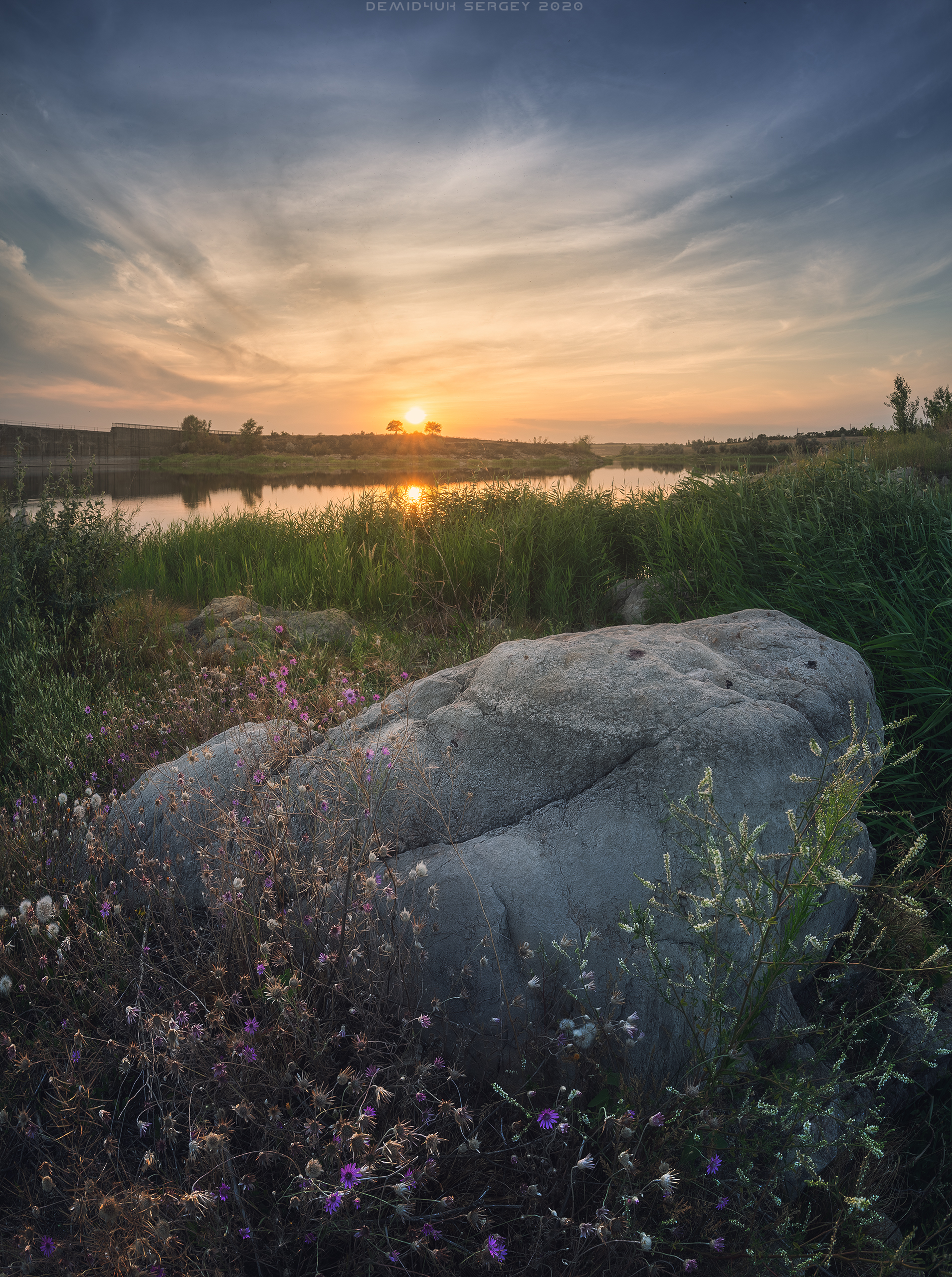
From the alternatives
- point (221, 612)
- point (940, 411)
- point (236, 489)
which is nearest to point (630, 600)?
point (221, 612)

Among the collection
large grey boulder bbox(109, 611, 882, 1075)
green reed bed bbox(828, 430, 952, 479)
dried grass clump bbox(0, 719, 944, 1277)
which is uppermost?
green reed bed bbox(828, 430, 952, 479)

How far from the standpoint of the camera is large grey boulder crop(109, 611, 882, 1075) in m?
2.14

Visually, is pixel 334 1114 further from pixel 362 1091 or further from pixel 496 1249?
pixel 496 1249

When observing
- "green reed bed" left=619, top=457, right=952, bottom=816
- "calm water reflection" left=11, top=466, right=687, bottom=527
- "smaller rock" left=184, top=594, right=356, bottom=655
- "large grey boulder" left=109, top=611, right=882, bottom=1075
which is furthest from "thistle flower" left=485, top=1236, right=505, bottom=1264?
"calm water reflection" left=11, top=466, right=687, bottom=527

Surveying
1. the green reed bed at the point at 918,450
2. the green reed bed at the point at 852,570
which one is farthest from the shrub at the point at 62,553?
the green reed bed at the point at 918,450

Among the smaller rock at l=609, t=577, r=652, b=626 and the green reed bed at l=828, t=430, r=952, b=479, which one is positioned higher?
the green reed bed at l=828, t=430, r=952, b=479

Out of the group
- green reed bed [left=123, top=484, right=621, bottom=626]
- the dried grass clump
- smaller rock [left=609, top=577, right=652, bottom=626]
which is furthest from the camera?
green reed bed [left=123, top=484, right=621, bottom=626]

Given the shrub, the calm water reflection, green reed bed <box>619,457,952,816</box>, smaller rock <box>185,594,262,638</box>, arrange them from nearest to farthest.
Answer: green reed bed <box>619,457,952,816</box>, the shrub, smaller rock <box>185,594,262,638</box>, the calm water reflection

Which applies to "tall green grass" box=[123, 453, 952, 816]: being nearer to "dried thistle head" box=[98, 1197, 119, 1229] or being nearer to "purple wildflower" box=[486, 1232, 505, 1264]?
"purple wildflower" box=[486, 1232, 505, 1264]

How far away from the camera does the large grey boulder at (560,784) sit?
214 centimetres

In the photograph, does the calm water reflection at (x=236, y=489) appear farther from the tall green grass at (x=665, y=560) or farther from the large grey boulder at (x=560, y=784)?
the large grey boulder at (x=560, y=784)

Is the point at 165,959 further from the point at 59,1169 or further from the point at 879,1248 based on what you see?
the point at 879,1248

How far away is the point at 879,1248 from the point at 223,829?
225 cm

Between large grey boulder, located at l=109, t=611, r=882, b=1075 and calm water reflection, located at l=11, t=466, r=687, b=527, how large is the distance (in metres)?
7.91
